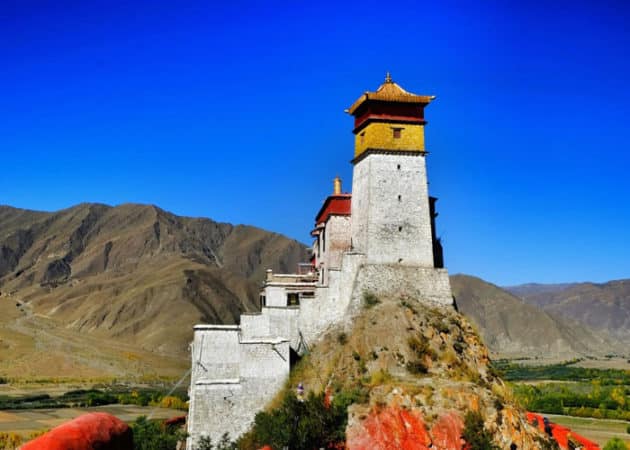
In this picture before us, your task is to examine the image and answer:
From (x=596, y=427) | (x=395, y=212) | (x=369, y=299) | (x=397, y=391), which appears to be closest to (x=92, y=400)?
(x=369, y=299)

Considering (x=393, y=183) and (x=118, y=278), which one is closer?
(x=393, y=183)

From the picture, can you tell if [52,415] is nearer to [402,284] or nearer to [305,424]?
[402,284]

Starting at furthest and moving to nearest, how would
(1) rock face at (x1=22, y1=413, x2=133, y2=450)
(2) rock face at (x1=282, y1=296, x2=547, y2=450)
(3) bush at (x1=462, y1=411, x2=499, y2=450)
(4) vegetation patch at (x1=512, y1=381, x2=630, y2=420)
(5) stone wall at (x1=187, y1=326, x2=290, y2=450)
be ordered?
(4) vegetation patch at (x1=512, y1=381, x2=630, y2=420) → (5) stone wall at (x1=187, y1=326, x2=290, y2=450) → (2) rock face at (x1=282, y1=296, x2=547, y2=450) → (3) bush at (x1=462, y1=411, x2=499, y2=450) → (1) rock face at (x1=22, y1=413, x2=133, y2=450)

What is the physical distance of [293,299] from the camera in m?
30.3

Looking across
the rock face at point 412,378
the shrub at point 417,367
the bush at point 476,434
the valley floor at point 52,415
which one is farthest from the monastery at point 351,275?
the valley floor at point 52,415

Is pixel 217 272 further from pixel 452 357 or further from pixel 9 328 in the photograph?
pixel 452 357

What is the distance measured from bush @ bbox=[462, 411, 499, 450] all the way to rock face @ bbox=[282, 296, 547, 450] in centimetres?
23

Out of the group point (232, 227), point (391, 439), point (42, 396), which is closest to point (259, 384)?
point (391, 439)

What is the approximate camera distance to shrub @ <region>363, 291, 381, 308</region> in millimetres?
27734

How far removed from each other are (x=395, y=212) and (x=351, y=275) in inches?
143

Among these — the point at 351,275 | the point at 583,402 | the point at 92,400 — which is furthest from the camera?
the point at 583,402

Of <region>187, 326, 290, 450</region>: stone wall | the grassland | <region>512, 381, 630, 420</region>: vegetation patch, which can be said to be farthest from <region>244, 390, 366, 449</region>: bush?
<region>512, 381, 630, 420</region>: vegetation patch

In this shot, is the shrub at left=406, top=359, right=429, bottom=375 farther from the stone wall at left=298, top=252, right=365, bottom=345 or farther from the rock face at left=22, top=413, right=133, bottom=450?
the rock face at left=22, top=413, right=133, bottom=450

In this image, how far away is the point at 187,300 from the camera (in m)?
98.6
